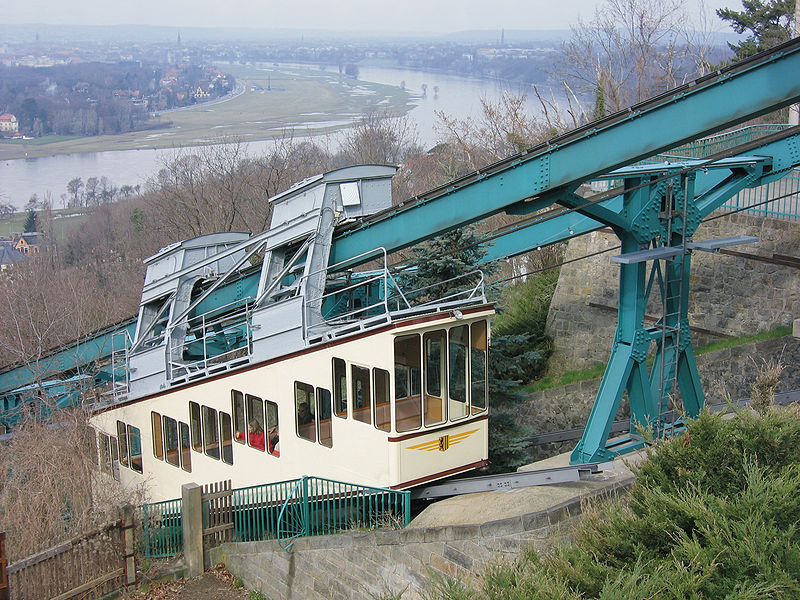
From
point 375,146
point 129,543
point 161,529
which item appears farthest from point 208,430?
point 375,146

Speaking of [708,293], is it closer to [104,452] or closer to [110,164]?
[104,452]

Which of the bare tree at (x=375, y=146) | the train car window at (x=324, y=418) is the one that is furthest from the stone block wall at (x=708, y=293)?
the bare tree at (x=375, y=146)

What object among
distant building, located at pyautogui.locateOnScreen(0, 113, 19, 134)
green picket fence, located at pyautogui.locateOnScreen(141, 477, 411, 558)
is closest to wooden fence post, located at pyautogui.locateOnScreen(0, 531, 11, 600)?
green picket fence, located at pyautogui.locateOnScreen(141, 477, 411, 558)

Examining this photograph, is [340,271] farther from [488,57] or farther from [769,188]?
[488,57]

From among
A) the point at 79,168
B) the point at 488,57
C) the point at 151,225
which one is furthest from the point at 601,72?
the point at 488,57

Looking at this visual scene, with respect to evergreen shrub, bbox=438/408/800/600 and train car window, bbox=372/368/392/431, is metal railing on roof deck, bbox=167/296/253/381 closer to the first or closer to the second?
train car window, bbox=372/368/392/431

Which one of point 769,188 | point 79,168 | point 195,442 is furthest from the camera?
point 79,168
